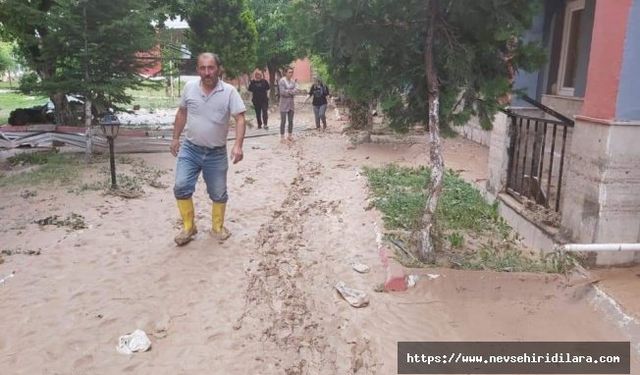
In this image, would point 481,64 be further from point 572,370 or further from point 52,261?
point 52,261

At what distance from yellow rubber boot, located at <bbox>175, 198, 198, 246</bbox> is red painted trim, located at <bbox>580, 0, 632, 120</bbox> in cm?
366

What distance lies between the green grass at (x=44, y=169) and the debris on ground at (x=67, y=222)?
7.02ft

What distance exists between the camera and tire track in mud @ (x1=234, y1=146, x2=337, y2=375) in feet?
10.8

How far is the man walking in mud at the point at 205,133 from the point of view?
16.2 feet

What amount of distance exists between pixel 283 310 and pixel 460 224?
106 inches

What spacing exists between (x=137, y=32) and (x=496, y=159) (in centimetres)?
681

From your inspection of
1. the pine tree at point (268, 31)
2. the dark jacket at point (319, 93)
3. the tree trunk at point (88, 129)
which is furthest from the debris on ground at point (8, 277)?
the pine tree at point (268, 31)

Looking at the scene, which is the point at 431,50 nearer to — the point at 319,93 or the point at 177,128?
the point at 177,128

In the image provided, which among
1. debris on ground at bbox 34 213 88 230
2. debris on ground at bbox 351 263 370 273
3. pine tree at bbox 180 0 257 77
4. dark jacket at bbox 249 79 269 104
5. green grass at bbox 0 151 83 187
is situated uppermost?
pine tree at bbox 180 0 257 77

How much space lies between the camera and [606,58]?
4035 mm

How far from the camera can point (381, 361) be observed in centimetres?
322

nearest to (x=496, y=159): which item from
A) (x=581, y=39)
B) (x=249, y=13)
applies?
(x=581, y=39)

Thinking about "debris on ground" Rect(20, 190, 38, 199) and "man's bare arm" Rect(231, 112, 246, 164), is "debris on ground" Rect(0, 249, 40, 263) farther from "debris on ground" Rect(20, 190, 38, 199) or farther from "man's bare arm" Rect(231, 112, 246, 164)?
"debris on ground" Rect(20, 190, 38, 199)

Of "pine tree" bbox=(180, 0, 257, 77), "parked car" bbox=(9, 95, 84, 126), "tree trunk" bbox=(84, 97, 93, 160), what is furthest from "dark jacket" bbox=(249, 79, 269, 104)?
"tree trunk" bbox=(84, 97, 93, 160)
